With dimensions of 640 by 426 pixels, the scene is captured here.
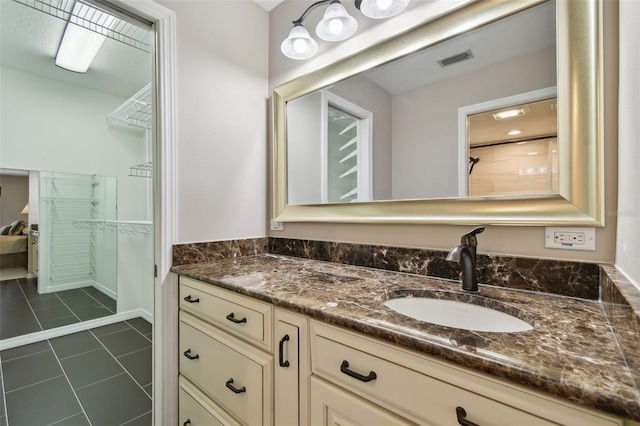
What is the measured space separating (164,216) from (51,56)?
109 inches

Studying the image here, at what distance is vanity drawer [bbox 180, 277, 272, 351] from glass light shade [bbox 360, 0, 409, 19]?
4.44 ft

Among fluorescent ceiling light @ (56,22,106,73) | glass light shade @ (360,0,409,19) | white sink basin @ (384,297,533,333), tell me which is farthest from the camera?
fluorescent ceiling light @ (56,22,106,73)

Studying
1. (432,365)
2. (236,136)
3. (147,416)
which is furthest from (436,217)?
(147,416)

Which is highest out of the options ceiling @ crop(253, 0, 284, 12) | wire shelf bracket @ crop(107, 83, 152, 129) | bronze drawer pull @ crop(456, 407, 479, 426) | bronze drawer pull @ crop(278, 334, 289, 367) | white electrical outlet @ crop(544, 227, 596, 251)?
ceiling @ crop(253, 0, 284, 12)

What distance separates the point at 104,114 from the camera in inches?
138

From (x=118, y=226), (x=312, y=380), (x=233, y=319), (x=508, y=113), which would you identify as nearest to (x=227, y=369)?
(x=233, y=319)

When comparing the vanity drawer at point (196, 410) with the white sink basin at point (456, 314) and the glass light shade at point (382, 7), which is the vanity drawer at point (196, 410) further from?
the glass light shade at point (382, 7)

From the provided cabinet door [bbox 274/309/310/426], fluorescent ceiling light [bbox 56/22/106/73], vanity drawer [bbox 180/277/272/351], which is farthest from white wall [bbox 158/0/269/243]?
fluorescent ceiling light [bbox 56/22/106/73]

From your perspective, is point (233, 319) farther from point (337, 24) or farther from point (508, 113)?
point (337, 24)

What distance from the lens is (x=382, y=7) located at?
1.21 metres

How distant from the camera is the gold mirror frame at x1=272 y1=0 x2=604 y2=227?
872 millimetres

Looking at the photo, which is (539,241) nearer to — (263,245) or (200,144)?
(263,245)

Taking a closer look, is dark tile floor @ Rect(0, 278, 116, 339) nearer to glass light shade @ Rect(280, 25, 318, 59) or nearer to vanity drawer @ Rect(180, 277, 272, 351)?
vanity drawer @ Rect(180, 277, 272, 351)

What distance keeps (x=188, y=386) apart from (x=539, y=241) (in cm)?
167
